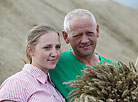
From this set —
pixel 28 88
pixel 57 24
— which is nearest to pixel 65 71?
pixel 28 88

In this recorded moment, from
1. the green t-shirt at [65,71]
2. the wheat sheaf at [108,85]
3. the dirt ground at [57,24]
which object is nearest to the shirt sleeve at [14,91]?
the wheat sheaf at [108,85]

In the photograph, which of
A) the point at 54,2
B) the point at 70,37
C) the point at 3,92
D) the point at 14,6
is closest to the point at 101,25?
the point at 54,2

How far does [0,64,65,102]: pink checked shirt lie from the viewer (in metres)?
1.88

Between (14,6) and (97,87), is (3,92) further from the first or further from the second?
(14,6)

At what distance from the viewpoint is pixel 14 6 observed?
39.5ft

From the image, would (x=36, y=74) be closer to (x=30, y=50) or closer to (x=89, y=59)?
(x=30, y=50)

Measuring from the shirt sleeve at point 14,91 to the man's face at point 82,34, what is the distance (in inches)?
39.8

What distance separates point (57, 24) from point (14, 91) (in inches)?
415

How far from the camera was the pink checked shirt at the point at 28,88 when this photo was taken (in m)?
1.88

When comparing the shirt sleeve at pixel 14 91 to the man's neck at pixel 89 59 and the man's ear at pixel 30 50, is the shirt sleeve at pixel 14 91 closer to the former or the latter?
the man's ear at pixel 30 50

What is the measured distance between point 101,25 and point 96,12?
2.11 m

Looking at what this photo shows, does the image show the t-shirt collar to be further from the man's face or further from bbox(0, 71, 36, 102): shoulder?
the man's face

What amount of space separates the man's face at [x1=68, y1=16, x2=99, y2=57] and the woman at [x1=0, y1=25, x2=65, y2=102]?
1.23ft

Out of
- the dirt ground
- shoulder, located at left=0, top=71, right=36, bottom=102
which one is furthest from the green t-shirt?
the dirt ground
